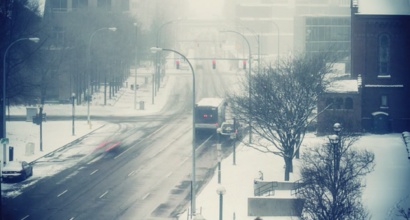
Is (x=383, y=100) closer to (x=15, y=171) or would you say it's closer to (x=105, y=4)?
(x=15, y=171)

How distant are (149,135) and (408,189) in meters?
24.0

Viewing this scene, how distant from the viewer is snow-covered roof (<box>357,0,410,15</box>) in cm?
5116

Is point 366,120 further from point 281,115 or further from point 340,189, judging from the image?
point 340,189

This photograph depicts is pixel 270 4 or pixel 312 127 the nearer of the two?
pixel 312 127

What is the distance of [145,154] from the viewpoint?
133 ft

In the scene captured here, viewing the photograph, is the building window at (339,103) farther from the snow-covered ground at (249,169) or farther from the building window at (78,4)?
the building window at (78,4)

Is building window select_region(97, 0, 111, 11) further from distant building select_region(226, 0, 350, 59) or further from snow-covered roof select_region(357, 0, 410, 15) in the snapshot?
snow-covered roof select_region(357, 0, 410, 15)

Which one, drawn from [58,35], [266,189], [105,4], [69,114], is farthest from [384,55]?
[105,4]

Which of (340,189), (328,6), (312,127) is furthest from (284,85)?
(328,6)

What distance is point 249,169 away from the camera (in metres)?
35.8

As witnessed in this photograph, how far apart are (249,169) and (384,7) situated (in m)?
25.0

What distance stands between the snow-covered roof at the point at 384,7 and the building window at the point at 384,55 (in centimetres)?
231

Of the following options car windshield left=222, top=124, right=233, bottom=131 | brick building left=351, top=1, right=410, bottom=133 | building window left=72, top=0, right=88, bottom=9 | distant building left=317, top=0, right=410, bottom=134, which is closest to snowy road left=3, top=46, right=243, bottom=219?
car windshield left=222, top=124, right=233, bottom=131

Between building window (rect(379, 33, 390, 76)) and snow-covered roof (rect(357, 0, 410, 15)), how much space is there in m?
2.31
